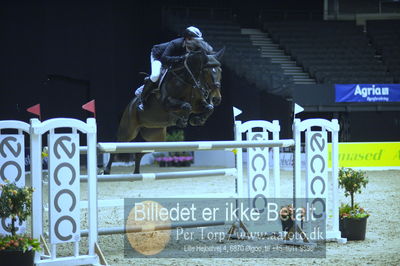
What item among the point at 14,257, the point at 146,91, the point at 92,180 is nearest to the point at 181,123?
the point at 146,91

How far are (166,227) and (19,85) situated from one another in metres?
10.9

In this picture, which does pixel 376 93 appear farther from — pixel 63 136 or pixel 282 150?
pixel 63 136

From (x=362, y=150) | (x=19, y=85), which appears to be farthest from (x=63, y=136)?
(x=19, y=85)

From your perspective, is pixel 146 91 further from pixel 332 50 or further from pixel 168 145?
pixel 332 50

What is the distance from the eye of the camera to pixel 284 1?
2077 cm

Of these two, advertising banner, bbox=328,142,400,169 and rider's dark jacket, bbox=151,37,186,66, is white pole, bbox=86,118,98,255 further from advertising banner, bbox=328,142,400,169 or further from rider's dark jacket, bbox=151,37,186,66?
advertising banner, bbox=328,142,400,169

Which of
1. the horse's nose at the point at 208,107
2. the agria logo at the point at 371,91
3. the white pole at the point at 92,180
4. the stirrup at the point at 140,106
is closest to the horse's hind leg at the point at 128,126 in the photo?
the stirrup at the point at 140,106

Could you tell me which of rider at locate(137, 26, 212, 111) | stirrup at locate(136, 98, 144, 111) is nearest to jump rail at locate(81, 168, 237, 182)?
rider at locate(137, 26, 212, 111)

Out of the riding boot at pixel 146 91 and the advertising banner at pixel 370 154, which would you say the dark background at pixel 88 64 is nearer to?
the advertising banner at pixel 370 154

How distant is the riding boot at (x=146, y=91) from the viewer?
778cm

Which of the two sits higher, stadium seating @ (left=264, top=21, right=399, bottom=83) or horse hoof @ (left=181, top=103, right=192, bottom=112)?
stadium seating @ (left=264, top=21, right=399, bottom=83)

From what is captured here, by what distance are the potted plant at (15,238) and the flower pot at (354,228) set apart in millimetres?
2709

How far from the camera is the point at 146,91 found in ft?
25.7

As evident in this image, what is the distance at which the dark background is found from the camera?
49.8 ft
